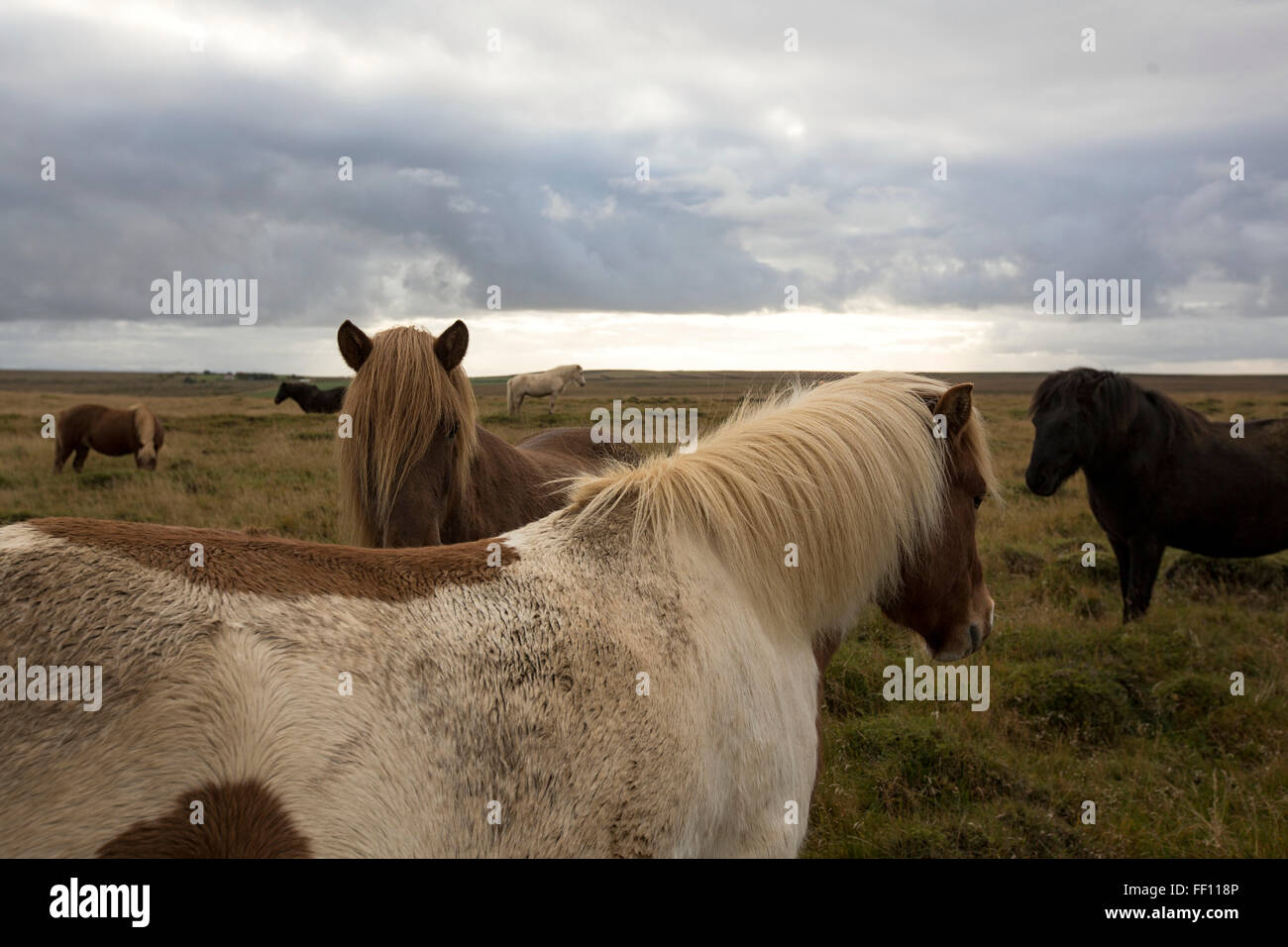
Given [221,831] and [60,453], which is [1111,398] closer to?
[221,831]

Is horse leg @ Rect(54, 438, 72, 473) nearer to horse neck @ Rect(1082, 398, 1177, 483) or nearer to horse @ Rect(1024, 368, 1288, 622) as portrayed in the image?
horse @ Rect(1024, 368, 1288, 622)

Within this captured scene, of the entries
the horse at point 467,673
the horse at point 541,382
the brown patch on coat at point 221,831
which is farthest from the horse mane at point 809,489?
the horse at point 541,382

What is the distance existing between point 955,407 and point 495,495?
9.87 ft

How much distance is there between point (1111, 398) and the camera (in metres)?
7.85

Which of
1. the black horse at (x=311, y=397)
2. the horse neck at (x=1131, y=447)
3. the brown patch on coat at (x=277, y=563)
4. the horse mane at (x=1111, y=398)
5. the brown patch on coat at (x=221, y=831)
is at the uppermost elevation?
the black horse at (x=311, y=397)

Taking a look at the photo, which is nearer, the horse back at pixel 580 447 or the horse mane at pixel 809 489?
the horse mane at pixel 809 489

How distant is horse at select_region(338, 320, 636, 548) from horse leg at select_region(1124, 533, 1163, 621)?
6.43 m

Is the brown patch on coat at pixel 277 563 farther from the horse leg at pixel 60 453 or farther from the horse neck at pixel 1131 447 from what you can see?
the horse leg at pixel 60 453

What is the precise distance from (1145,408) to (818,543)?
6.92 meters

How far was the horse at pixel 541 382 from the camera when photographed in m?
33.3

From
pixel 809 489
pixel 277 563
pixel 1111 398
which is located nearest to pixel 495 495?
pixel 809 489

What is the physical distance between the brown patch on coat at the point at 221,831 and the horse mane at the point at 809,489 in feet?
3.77

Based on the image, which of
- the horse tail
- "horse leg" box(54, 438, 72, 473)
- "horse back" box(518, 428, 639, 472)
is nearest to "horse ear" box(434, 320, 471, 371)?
"horse back" box(518, 428, 639, 472)
